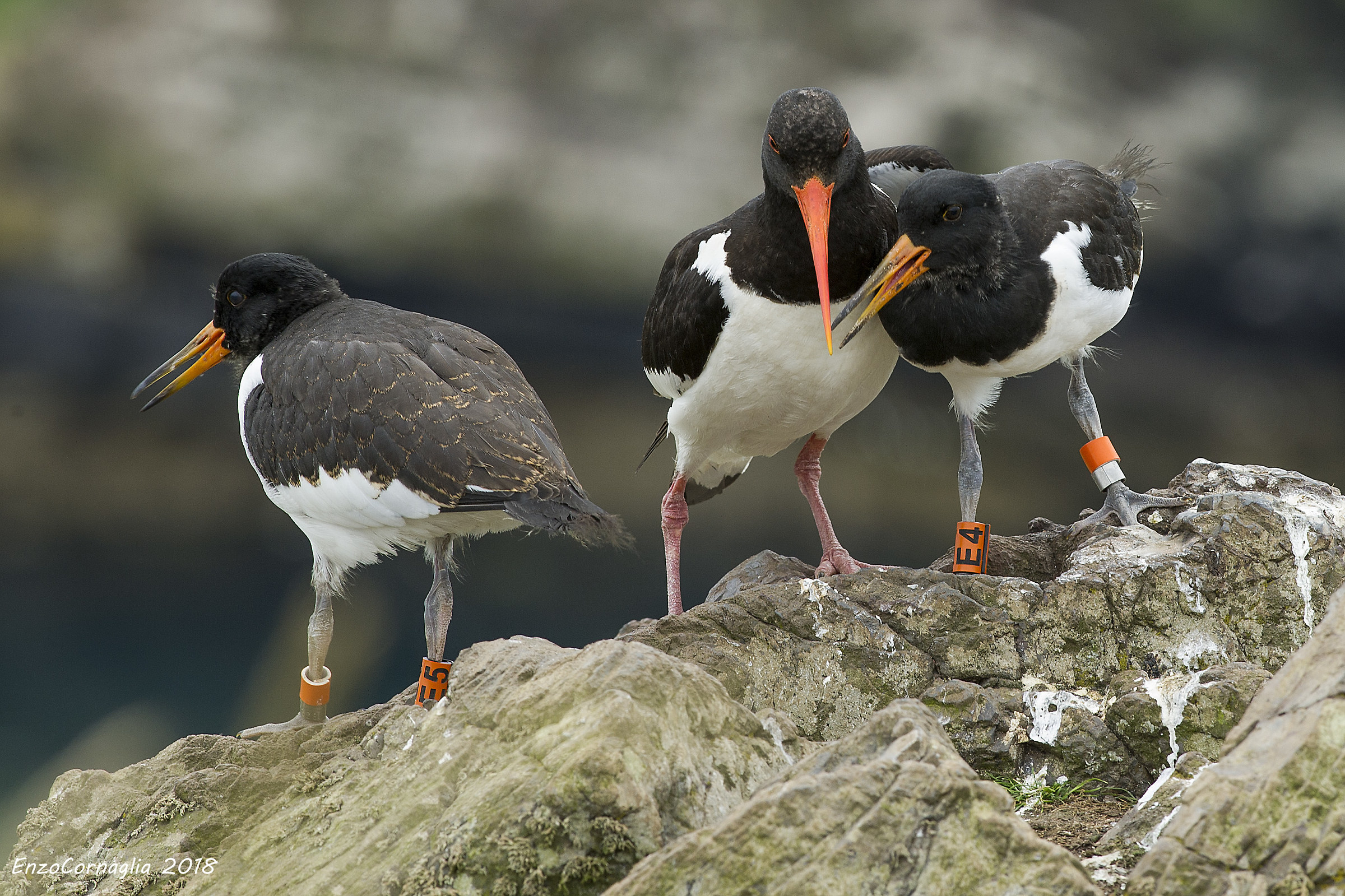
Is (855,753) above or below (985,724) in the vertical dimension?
above

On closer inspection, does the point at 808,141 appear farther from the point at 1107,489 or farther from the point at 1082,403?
the point at 1107,489

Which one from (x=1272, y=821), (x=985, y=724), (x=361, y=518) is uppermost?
(x=361, y=518)

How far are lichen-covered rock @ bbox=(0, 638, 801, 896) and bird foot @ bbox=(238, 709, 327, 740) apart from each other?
1.46ft

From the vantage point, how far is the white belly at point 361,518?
3.58 meters

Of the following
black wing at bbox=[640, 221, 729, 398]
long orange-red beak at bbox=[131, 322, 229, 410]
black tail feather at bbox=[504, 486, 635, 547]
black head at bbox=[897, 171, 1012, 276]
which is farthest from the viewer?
long orange-red beak at bbox=[131, 322, 229, 410]

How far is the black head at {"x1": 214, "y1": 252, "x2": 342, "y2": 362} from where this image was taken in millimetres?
4402

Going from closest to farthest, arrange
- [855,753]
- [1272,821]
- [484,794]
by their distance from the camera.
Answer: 1. [1272,821]
2. [855,753]
3. [484,794]

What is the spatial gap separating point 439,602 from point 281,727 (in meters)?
0.74

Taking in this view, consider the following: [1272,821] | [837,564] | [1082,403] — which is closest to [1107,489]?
[1082,403]

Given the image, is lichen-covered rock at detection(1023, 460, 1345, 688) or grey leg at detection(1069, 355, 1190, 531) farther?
grey leg at detection(1069, 355, 1190, 531)

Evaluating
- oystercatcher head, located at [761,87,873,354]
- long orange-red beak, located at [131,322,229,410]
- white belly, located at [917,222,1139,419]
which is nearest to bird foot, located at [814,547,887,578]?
white belly, located at [917,222,1139,419]

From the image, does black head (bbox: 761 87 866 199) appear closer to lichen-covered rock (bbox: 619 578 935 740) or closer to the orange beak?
the orange beak

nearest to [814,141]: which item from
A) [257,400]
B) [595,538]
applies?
[595,538]

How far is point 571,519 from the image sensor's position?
333 cm
